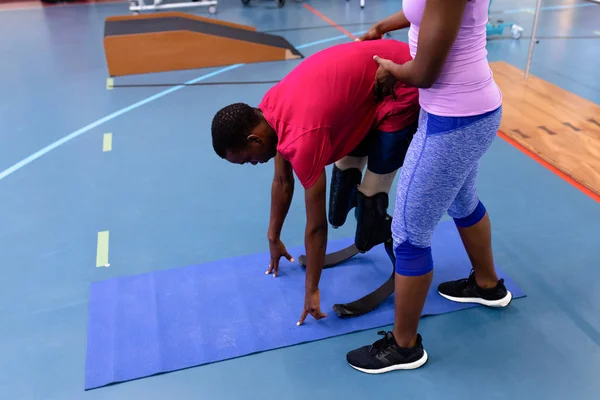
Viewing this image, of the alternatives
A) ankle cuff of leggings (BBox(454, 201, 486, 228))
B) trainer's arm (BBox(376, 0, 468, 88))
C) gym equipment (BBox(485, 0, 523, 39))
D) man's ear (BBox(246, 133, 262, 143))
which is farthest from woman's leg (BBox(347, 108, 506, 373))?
gym equipment (BBox(485, 0, 523, 39))

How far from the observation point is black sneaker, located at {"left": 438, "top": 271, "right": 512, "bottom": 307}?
2.08 metres

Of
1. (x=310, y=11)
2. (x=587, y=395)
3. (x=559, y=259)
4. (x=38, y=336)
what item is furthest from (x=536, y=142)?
(x=310, y=11)

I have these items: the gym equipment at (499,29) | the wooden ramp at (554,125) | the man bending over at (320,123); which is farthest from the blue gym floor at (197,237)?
the gym equipment at (499,29)

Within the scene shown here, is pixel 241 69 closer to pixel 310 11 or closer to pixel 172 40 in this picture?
pixel 172 40

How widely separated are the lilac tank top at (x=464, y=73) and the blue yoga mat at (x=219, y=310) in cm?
96

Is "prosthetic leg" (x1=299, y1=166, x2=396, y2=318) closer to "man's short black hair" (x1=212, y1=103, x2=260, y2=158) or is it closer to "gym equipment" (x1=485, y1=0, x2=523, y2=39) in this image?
"man's short black hair" (x1=212, y1=103, x2=260, y2=158)

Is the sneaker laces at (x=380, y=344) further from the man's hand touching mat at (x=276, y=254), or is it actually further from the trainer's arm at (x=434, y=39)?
the trainer's arm at (x=434, y=39)

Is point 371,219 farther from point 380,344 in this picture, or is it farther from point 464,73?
point 464,73

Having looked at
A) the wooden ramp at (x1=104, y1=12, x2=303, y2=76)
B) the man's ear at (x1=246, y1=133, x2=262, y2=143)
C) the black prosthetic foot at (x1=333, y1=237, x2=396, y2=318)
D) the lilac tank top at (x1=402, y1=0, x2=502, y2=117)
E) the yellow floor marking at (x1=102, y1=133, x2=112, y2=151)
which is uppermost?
the lilac tank top at (x1=402, y1=0, x2=502, y2=117)

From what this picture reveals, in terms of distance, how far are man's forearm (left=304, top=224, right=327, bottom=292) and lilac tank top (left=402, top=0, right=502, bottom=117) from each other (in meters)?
0.49

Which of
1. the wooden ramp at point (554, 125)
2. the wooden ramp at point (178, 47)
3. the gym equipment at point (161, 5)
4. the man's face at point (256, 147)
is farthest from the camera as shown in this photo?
the gym equipment at point (161, 5)

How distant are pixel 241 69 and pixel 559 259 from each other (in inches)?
127

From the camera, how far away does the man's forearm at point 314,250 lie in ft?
5.32

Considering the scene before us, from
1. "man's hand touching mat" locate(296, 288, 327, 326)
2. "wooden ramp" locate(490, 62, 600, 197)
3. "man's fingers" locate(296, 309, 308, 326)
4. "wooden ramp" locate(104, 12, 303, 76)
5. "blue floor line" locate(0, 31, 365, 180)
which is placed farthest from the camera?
"wooden ramp" locate(104, 12, 303, 76)
